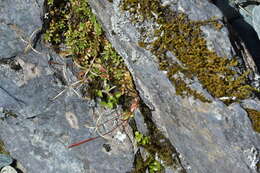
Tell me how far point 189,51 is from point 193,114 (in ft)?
2.04

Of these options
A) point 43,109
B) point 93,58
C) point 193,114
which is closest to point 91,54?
point 93,58

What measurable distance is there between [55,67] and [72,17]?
0.64 meters

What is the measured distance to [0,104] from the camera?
4.33 m

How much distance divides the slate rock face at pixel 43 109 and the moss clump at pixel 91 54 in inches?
6.1

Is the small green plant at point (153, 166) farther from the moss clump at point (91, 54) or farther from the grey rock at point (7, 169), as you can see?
the grey rock at point (7, 169)

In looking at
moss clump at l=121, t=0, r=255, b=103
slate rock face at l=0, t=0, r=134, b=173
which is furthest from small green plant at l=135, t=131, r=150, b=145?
moss clump at l=121, t=0, r=255, b=103

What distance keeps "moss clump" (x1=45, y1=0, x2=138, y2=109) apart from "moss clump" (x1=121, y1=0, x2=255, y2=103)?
2.66ft

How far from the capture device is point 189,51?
3350 millimetres

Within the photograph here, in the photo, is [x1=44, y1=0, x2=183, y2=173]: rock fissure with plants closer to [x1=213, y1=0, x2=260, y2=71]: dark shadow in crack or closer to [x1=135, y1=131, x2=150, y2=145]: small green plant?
[x1=135, y1=131, x2=150, y2=145]: small green plant

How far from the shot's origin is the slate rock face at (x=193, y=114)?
10.7 ft

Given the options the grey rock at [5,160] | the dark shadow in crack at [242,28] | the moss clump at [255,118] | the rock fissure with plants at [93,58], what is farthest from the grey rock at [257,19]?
the grey rock at [5,160]

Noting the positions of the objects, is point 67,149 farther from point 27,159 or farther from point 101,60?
point 101,60

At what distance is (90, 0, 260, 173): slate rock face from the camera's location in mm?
3256

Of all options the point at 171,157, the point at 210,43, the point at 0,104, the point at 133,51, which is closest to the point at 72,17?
the point at 133,51
